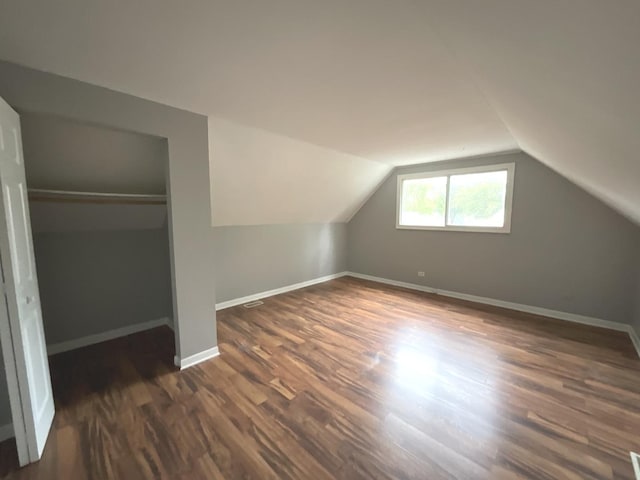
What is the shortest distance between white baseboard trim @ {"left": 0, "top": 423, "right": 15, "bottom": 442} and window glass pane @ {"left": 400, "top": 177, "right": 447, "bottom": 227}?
16.8ft

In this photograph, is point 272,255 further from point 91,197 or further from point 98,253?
point 91,197

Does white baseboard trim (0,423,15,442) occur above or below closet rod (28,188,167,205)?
below

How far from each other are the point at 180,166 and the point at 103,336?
2.19 metres

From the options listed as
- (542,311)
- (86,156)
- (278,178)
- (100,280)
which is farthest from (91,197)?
(542,311)

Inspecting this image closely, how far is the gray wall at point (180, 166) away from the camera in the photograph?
1.73 metres

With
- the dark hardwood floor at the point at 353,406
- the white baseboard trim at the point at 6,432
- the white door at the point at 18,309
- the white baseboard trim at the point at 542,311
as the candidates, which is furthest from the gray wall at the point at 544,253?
the white baseboard trim at the point at 6,432

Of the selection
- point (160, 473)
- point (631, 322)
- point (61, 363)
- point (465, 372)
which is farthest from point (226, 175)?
point (631, 322)

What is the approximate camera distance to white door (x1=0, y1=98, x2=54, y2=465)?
54.8 inches

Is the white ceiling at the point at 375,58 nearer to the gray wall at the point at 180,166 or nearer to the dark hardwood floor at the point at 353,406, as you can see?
the gray wall at the point at 180,166

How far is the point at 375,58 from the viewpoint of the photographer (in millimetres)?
1492

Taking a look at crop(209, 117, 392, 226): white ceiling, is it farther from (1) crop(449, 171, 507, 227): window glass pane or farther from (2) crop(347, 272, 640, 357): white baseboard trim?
(2) crop(347, 272, 640, 357): white baseboard trim

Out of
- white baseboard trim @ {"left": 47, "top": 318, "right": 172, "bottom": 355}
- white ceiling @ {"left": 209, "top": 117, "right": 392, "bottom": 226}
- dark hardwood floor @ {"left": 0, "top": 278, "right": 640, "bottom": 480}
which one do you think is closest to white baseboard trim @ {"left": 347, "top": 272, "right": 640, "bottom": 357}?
dark hardwood floor @ {"left": 0, "top": 278, "right": 640, "bottom": 480}

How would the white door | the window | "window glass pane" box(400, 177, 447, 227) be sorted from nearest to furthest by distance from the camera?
the white door
the window
"window glass pane" box(400, 177, 447, 227)

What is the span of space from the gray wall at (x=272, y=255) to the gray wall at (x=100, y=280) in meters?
0.81
